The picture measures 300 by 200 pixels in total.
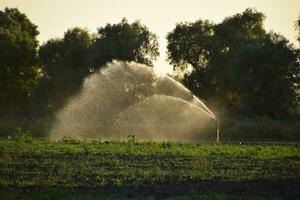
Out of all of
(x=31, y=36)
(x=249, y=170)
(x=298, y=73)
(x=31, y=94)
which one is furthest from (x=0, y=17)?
(x=249, y=170)

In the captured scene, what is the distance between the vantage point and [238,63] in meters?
76.6

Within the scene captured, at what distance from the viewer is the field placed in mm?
18859

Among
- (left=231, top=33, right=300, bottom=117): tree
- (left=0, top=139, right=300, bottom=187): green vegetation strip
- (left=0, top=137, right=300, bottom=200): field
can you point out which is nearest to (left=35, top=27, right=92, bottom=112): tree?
(left=231, top=33, right=300, bottom=117): tree

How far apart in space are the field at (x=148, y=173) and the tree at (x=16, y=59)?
156 ft

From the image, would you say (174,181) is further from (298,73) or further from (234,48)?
(234,48)

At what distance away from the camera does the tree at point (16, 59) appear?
81.3m

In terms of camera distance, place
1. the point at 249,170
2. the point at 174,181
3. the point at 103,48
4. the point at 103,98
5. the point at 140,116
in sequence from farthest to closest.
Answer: the point at 103,48 < the point at 103,98 < the point at 140,116 < the point at 249,170 < the point at 174,181

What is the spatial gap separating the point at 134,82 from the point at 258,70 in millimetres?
16957

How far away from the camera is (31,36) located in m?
89.1

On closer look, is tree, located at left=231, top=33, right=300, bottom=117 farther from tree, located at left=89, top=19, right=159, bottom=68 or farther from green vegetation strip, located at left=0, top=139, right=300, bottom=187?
green vegetation strip, located at left=0, top=139, right=300, bottom=187

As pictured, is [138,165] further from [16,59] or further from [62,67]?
[62,67]

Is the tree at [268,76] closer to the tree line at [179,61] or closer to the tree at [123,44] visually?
the tree line at [179,61]

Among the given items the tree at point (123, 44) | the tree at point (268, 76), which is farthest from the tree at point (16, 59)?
the tree at point (268, 76)

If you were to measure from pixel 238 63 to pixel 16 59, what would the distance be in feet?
110
